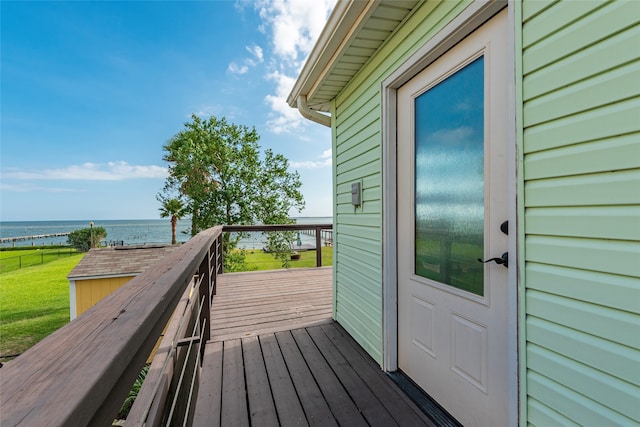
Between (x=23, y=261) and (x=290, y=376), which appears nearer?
(x=290, y=376)

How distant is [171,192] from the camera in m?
11.7

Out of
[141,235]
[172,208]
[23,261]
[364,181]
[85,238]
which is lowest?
[23,261]

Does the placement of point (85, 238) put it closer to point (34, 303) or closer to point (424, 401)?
point (34, 303)

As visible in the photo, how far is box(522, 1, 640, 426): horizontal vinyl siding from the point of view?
33.3 inches

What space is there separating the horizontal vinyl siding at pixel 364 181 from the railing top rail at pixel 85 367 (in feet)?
5.91

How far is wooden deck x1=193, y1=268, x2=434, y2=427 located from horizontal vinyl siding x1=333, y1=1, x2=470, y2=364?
0.22 meters

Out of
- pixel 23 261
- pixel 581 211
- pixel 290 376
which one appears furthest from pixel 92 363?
pixel 23 261

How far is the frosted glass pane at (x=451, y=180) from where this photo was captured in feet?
4.79

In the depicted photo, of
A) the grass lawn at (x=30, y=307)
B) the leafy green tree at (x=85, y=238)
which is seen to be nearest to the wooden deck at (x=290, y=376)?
the grass lawn at (x=30, y=307)

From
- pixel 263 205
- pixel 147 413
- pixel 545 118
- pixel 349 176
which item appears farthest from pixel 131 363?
pixel 263 205

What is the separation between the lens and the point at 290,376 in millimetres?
2016

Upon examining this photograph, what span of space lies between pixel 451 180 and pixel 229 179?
1029 cm

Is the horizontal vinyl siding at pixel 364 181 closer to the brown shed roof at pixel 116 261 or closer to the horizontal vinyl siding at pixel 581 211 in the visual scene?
the horizontal vinyl siding at pixel 581 211

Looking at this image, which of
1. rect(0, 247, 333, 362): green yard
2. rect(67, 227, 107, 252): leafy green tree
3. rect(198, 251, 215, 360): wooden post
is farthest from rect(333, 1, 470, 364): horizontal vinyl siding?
rect(67, 227, 107, 252): leafy green tree
